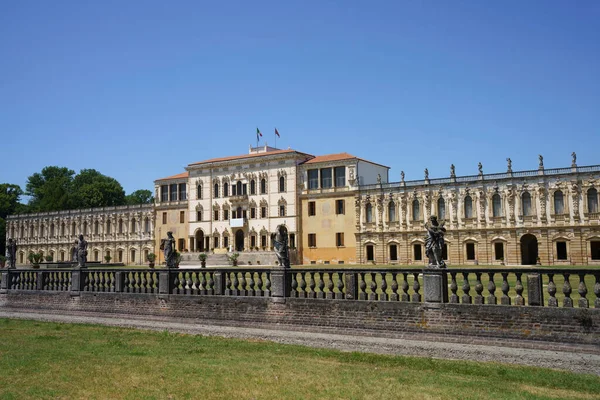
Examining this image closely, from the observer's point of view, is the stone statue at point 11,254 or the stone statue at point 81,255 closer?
the stone statue at point 81,255

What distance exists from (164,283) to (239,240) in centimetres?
5670

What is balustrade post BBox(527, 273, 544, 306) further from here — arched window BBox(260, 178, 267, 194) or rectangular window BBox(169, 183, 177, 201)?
rectangular window BBox(169, 183, 177, 201)

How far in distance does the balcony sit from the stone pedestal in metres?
60.7

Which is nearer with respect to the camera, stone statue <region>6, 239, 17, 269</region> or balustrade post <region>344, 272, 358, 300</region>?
balustrade post <region>344, 272, 358, 300</region>

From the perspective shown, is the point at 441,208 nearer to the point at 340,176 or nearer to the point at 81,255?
the point at 340,176

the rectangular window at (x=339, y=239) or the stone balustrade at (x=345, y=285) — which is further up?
the rectangular window at (x=339, y=239)

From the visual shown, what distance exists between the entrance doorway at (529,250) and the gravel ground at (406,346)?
162 feet

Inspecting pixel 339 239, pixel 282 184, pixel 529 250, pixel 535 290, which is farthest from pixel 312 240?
pixel 535 290

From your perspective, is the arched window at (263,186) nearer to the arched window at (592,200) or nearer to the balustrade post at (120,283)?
the arched window at (592,200)

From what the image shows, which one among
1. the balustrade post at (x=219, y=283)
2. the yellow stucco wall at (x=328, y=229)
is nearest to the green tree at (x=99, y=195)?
the yellow stucco wall at (x=328, y=229)

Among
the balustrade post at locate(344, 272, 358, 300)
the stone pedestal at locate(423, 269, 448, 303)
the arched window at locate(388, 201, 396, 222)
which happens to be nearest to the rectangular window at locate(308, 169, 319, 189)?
the arched window at locate(388, 201, 396, 222)

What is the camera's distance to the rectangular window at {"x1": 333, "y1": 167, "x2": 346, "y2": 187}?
68125 millimetres

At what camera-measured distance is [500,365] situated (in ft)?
38.0

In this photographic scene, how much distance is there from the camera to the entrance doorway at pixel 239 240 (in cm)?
7500
